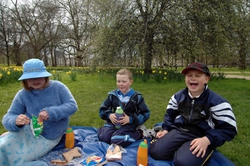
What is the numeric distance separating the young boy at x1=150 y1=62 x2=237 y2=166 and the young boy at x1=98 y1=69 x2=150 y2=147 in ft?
1.13

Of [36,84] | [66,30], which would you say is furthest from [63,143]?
[66,30]

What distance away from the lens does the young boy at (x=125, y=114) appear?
7.82 feet

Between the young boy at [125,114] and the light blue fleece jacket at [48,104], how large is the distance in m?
0.56

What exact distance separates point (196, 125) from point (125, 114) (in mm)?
831

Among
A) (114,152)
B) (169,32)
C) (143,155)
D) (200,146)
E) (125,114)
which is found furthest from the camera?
(169,32)

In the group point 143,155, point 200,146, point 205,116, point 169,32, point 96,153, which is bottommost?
point 96,153

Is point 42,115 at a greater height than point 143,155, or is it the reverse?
point 42,115

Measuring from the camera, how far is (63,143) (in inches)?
95.3

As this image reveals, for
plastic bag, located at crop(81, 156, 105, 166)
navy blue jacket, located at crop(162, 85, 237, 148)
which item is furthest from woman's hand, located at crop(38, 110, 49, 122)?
navy blue jacket, located at crop(162, 85, 237, 148)

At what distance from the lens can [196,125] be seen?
80.0 inches

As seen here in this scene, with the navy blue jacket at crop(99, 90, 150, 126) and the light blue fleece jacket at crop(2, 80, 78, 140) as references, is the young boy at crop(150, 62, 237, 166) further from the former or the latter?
the light blue fleece jacket at crop(2, 80, 78, 140)

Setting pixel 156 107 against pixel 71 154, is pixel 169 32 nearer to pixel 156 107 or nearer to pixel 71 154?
pixel 156 107

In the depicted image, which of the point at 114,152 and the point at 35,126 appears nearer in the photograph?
the point at 35,126

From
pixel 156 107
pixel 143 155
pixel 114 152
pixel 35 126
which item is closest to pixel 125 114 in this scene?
pixel 114 152
